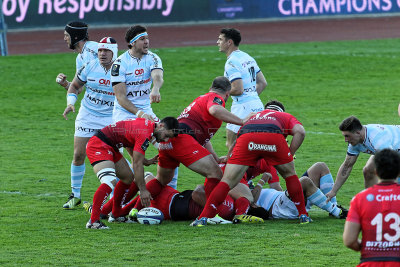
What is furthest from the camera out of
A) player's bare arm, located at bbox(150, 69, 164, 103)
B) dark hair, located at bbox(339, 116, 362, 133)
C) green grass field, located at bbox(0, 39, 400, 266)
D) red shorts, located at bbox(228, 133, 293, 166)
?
player's bare arm, located at bbox(150, 69, 164, 103)

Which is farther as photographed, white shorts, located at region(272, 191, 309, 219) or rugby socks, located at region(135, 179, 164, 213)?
rugby socks, located at region(135, 179, 164, 213)

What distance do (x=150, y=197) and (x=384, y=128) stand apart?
8.54 ft

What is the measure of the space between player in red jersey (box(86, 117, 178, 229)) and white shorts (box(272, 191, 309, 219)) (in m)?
1.45

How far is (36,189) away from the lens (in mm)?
11320

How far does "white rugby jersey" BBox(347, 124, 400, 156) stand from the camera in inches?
331

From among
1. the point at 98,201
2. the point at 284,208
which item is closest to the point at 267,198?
the point at 284,208

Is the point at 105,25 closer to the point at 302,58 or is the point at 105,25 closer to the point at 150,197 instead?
the point at 302,58

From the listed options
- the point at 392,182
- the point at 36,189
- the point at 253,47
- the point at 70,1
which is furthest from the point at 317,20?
the point at 392,182

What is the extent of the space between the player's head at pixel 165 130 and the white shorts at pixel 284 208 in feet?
4.80

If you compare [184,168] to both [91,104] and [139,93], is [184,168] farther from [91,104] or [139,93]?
[139,93]

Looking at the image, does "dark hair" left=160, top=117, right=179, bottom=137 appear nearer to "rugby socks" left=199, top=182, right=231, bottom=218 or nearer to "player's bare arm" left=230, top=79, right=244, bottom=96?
"rugby socks" left=199, top=182, right=231, bottom=218

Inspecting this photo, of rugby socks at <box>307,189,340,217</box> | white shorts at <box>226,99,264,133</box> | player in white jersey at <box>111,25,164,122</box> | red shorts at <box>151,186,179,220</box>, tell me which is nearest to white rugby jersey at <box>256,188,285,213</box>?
rugby socks at <box>307,189,340,217</box>

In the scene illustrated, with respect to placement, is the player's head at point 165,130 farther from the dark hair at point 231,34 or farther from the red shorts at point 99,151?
the dark hair at point 231,34

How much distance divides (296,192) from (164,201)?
151 centimetres
